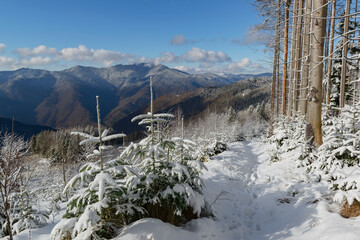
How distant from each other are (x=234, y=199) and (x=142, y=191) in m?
3.10

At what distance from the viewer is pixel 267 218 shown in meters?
4.19

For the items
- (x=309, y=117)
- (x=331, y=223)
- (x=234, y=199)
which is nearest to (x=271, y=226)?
(x=331, y=223)

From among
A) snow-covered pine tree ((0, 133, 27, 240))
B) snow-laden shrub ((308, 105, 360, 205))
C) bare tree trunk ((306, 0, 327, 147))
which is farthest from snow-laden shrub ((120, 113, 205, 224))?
bare tree trunk ((306, 0, 327, 147))

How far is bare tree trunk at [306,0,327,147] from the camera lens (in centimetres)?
553

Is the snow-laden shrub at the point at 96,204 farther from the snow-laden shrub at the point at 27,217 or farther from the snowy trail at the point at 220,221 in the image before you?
the snow-laden shrub at the point at 27,217

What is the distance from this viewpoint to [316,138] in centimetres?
600

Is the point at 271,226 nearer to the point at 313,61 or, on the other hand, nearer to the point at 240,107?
the point at 313,61

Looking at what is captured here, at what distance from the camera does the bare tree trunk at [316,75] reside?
553 cm

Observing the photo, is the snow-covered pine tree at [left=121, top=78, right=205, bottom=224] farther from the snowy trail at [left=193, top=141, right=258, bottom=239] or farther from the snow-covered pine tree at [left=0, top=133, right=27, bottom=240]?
the snow-covered pine tree at [left=0, top=133, right=27, bottom=240]

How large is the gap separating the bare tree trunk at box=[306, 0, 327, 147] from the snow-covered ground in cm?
126

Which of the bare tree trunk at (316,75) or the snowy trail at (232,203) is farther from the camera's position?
the bare tree trunk at (316,75)

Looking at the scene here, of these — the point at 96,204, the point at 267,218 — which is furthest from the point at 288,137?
the point at 96,204

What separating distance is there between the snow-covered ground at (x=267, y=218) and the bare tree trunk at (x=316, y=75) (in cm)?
126

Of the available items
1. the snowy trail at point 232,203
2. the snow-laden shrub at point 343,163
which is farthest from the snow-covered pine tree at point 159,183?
the snow-laden shrub at point 343,163
